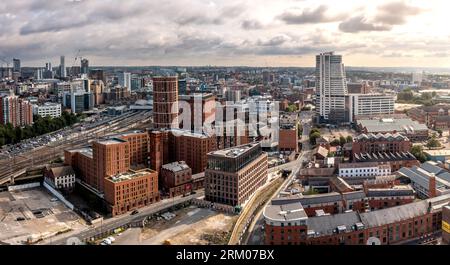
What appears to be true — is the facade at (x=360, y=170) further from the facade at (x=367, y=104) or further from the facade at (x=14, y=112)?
the facade at (x=14, y=112)

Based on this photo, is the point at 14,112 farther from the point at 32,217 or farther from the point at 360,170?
the point at 360,170

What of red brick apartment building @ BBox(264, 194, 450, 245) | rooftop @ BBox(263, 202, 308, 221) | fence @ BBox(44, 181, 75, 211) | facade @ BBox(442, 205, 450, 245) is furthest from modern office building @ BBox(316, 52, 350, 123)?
rooftop @ BBox(263, 202, 308, 221)

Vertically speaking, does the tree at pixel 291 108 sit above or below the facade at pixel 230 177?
above

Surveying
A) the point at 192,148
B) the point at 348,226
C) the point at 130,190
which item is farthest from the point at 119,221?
the point at 348,226

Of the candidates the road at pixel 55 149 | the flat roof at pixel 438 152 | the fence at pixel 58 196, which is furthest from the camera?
the road at pixel 55 149

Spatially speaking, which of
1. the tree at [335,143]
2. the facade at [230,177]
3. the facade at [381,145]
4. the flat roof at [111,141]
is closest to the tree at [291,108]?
the tree at [335,143]
